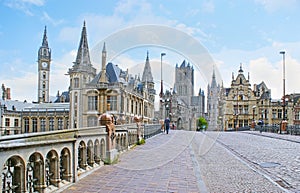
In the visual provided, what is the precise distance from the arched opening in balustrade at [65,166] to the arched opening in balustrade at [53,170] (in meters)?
0.51

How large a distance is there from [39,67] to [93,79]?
63.2 metres

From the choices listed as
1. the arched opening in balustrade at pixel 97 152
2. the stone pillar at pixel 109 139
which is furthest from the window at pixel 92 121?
the arched opening in balustrade at pixel 97 152

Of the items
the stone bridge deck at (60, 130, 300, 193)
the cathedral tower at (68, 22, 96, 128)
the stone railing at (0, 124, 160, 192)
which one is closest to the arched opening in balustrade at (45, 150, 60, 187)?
the stone railing at (0, 124, 160, 192)

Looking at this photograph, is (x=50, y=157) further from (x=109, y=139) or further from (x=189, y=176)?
(x=109, y=139)

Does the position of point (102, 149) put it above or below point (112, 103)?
below

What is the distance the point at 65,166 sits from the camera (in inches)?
286

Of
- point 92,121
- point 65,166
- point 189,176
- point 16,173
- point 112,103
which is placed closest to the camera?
point 16,173

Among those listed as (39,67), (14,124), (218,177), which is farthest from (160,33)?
(39,67)

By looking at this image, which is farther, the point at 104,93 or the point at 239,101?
the point at 239,101

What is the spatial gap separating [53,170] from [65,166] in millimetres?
633

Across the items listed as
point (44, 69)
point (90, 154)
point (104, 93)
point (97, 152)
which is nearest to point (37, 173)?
point (90, 154)

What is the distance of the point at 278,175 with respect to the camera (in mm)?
8969

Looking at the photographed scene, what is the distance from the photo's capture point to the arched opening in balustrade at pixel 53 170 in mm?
6545

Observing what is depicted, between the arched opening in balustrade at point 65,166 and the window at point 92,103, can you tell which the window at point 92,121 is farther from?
the arched opening in balustrade at point 65,166
